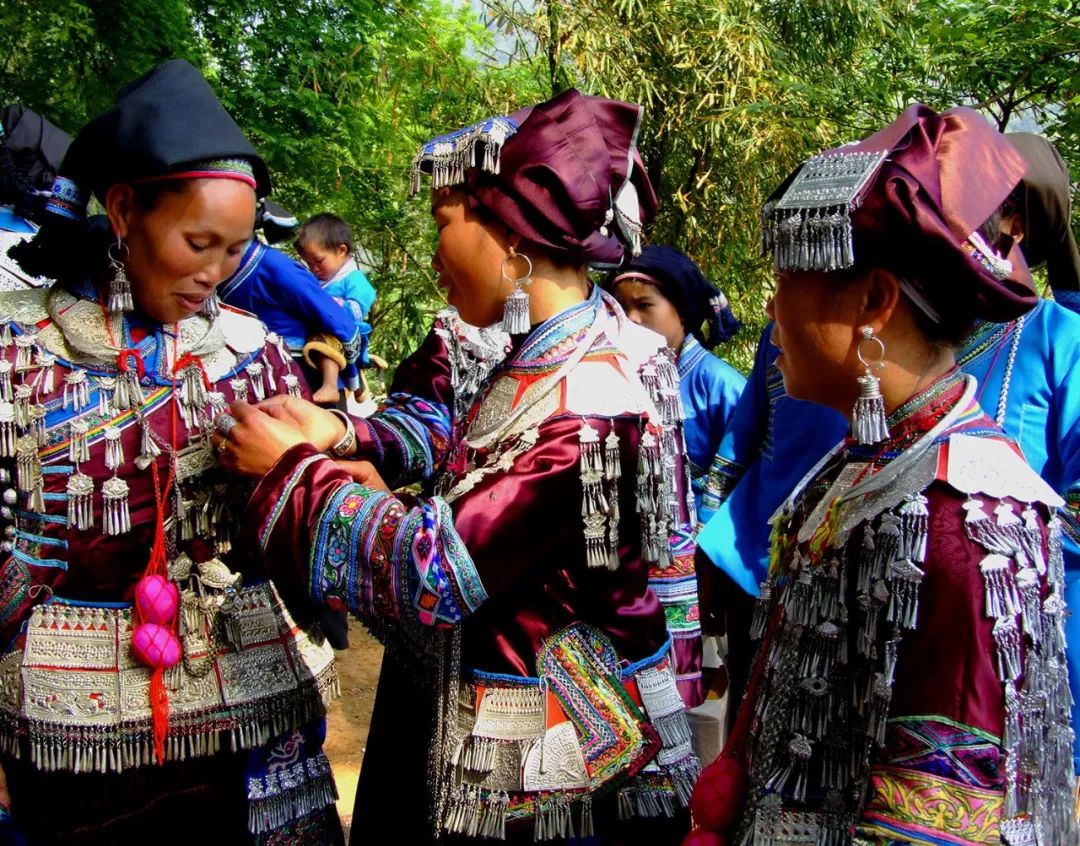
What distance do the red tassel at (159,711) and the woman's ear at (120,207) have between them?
0.98 metres

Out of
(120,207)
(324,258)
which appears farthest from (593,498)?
(324,258)

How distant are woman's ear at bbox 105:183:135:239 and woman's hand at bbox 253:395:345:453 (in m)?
0.49

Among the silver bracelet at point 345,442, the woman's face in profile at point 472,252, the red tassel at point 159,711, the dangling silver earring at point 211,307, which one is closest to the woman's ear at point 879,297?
the woman's face in profile at point 472,252

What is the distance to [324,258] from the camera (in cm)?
701

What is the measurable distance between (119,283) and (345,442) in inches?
23.9

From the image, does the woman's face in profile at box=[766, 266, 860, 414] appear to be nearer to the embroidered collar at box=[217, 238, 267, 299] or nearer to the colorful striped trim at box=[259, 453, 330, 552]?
the colorful striped trim at box=[259, 453, 330, 552]

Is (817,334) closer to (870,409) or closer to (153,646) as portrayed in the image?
(870,409)

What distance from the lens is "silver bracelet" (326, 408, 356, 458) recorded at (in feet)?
7.76

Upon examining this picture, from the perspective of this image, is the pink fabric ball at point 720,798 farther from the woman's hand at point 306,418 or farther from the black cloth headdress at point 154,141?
the black cloth headdress at point 154,141

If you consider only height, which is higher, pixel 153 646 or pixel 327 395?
pixel 327 395

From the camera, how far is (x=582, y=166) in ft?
6.93

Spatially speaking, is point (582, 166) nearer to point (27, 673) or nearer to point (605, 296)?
point (605, 296)

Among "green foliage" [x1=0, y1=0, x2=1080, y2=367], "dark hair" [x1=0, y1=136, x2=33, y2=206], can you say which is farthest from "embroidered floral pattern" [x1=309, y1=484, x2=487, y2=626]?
"green foliage" [x1=0, y1=0, x2=1080, y2=367]

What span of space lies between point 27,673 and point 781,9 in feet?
23.1
